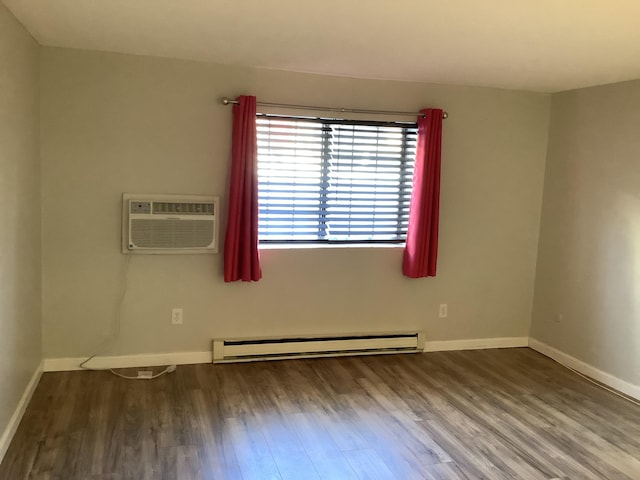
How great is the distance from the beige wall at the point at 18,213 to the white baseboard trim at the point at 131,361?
0.21 m

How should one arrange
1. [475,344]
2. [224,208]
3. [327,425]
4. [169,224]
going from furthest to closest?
1. [475,344]
2. [224,208]
3. [169,224]
4. [327,425]

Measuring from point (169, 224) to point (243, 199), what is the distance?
53 cm

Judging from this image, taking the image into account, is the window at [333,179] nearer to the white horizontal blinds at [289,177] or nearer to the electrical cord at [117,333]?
the white horizontal blinds at [289,177]

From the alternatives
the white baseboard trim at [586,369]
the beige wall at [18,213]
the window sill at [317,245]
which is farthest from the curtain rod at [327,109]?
the white baseboard trim at [586,369]

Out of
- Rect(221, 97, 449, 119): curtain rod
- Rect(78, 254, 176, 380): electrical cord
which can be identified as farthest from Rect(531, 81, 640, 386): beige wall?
Rect(78, 254, 176, 380): electrical cord

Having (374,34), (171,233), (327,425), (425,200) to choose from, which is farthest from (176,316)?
(374,34)

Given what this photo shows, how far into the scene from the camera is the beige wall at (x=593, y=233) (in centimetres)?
378

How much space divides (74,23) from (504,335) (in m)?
3.88

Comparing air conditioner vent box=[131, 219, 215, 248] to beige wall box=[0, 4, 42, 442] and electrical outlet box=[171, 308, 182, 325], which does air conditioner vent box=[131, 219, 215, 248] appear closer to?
electrical outlet box=[171, 308, 182, 325]

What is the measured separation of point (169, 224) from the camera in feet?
12.4

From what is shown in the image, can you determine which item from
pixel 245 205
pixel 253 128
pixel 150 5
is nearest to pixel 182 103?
pixel 253 128

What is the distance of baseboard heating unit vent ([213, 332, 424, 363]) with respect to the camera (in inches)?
158

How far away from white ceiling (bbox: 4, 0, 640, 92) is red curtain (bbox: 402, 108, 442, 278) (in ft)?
1.35

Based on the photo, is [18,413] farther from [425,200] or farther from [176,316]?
[425,200]
